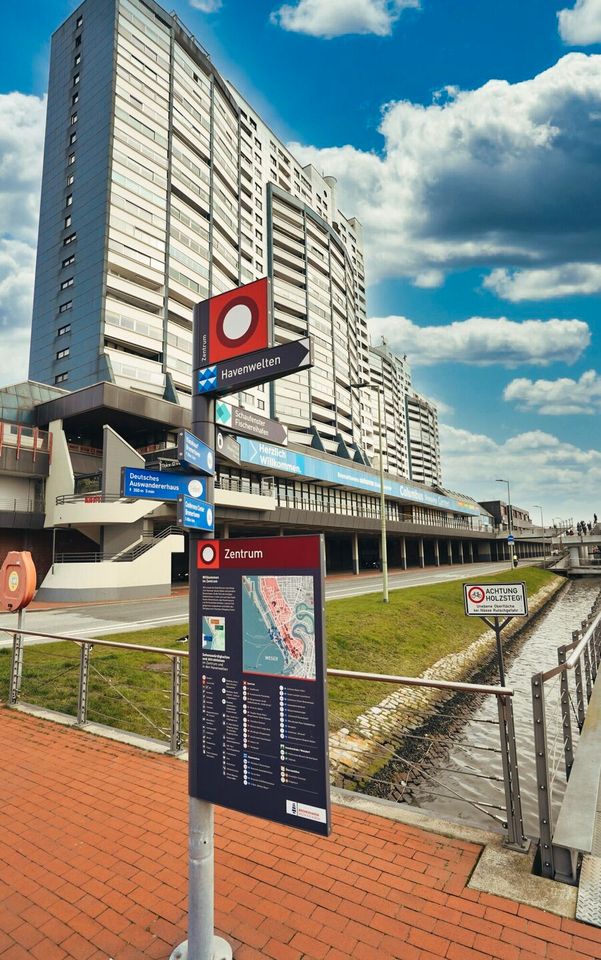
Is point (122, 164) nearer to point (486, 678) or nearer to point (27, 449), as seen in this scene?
point (27, 449)

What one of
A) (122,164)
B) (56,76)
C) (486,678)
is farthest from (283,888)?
(56,76)

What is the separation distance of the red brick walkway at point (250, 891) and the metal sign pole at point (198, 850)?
0.92 ft

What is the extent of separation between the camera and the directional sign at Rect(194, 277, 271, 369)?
334 centimetres

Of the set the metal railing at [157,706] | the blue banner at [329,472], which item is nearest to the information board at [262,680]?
the metal railing at [157,706]

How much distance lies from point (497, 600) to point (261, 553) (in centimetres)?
700

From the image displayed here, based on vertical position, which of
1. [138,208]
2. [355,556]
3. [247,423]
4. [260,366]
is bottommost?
[355,556]

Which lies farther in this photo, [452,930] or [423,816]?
[423,816]

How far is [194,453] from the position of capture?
3109 mm

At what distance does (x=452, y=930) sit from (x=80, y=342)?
149 feet

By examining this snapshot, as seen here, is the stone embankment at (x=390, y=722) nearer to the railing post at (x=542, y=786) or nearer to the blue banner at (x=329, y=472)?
the railing post at (x=542, y=786)

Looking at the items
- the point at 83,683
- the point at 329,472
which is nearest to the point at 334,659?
the point at 83,683

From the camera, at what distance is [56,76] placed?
52.0 m

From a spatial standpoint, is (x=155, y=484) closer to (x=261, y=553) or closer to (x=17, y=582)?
(x=261, y=553)

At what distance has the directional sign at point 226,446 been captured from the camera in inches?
135
